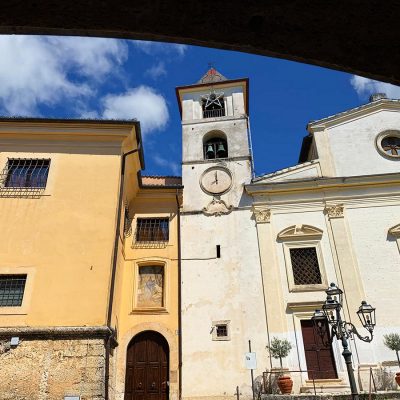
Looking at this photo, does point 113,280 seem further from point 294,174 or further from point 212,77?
point 212,77

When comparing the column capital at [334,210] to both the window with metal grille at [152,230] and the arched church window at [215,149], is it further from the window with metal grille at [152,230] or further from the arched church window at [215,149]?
the window with metal grille at [152,230]

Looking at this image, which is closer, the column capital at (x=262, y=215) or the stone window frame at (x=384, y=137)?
the column capital at (x=262, y=215)

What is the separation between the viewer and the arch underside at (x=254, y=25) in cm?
188

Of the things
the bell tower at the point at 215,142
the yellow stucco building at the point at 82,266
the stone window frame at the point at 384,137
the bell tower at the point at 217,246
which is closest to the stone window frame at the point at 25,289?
the yellow stucco building at the point at 82,266

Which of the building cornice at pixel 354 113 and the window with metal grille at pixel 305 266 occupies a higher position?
the building cornice at pixel 354 113

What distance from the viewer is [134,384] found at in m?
14.0

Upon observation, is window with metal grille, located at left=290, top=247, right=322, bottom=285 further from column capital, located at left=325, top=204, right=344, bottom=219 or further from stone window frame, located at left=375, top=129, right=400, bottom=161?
stone window frame, located at left=375, top=129, right=400, bottom=161

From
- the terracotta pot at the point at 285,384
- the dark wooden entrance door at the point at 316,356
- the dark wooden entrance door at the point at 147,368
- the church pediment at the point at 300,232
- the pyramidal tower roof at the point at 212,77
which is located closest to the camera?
the terracotta pot at the point at 285,384

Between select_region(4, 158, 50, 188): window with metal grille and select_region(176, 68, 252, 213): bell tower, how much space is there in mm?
6056

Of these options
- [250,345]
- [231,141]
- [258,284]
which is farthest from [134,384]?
[231,141]

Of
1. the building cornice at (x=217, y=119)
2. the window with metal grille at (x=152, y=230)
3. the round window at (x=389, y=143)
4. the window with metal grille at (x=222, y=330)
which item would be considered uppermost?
the building cornice at (x=217, y=119)

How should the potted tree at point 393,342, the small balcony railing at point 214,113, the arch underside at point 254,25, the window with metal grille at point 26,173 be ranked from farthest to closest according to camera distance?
the small balcony railing at point 214,113
the potted tree at point 393,342
the window with metal grille at point 26,173
the arch underside at point 254,25

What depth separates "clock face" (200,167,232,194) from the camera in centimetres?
1773

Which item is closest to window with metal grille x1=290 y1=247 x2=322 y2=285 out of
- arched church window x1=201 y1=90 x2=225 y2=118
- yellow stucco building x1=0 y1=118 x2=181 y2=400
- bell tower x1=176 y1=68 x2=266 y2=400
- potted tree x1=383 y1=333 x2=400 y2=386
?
bell tower x1=176 y1=68 x2=266 y2=400
